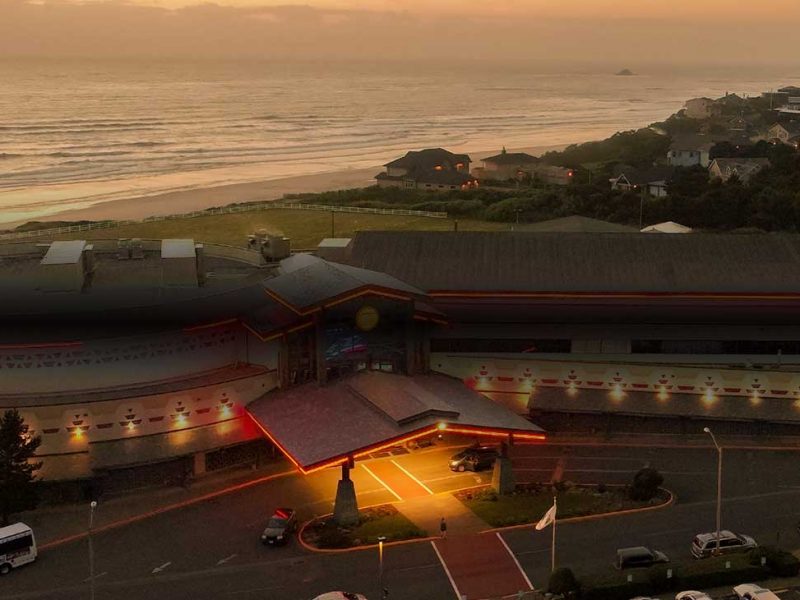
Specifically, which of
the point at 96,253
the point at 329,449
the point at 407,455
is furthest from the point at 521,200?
the point at 329,449

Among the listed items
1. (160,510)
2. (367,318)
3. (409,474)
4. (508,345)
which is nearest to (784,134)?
(508,345)

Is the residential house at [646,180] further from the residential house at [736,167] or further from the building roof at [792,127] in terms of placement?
the building roof at [792,127]

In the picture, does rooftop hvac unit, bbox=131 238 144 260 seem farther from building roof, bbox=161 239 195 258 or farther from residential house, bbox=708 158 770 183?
residential house, bbox=708 158 770 183

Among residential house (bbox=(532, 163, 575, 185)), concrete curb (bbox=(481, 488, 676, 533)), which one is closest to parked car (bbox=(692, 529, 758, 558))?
concrete curb (bbox=(481, 488, 676, 533))

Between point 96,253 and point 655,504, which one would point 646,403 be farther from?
point 96,253

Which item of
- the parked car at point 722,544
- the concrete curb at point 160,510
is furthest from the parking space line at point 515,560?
the concrete curb at point 160,510

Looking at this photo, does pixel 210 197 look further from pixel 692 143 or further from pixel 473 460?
pixel 473 460

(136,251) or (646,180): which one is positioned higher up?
(136,251)
